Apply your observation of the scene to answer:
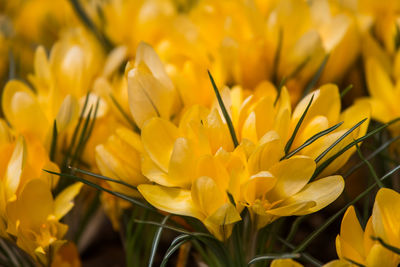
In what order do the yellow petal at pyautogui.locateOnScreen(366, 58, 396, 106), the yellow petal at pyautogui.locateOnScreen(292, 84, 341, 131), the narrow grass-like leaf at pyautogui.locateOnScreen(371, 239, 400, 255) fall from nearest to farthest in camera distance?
the narrow grass-like leaf at pyautogui.locateOnScreen(371, 239, 400, 255) → the yellow petal at pyautogui.locateOnScreen(292, 84, 341, 131) → the yellow petal at pyautogui.locateOnScreen(366, 58, 396, 106)

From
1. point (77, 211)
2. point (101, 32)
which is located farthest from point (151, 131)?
point (101, 32)

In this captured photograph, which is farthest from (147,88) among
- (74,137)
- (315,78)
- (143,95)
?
(315,78)

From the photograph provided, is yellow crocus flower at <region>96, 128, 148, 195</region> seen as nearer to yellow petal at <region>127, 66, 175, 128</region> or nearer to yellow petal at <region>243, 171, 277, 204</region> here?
yellow petal at <region>127, 66, 175, 128</region>

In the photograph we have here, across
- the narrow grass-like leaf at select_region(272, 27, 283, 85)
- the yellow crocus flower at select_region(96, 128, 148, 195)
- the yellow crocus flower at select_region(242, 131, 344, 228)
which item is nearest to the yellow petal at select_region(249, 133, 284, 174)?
the yellow crocus flower at select_region(242, 131, 344, 228)

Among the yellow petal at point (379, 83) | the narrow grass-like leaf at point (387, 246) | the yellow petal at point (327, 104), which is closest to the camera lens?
the narrow grass-like leaf at point (387, 246)

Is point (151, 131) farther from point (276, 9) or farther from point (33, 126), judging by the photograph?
point (276, 9)

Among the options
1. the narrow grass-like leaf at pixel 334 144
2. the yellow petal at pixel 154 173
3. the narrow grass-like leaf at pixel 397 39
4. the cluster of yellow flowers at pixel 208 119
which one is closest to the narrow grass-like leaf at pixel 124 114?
the cluster of yellow flowers at pixel 208 119

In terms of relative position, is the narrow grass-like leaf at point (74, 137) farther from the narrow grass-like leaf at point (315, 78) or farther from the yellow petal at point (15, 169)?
the narrow grass-like leaf at point (315, 78)
